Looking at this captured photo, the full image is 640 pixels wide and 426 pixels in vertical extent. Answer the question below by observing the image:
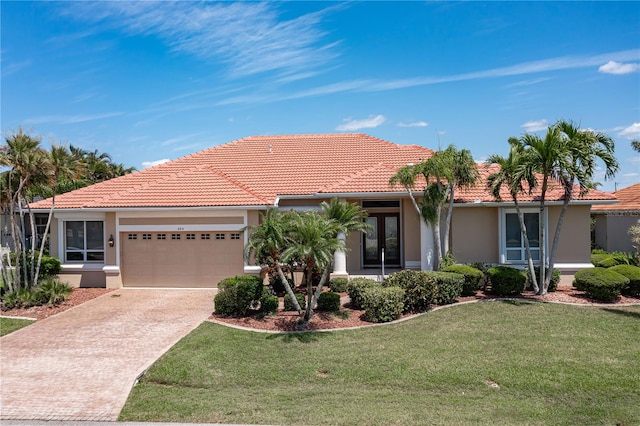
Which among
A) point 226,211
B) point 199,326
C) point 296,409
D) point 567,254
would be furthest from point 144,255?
point 567,254

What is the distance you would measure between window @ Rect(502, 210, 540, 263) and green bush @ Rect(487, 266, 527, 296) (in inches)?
111

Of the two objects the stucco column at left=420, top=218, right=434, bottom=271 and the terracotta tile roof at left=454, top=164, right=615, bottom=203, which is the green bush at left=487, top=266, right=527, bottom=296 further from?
the terracotta tile roof at left=454, top=164, right=615, bottom=203

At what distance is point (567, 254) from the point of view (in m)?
18.0

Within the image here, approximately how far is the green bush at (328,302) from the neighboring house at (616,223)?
66.3 feet

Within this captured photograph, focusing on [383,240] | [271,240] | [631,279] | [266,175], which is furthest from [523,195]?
[266,175]

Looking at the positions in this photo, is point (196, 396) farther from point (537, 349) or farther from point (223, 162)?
point (223, 162)

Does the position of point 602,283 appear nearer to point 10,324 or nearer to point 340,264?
point 340,264

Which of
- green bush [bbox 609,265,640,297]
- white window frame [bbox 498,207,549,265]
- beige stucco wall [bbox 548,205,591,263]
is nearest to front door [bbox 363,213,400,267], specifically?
white window frame [bbox 498,207,549,265]

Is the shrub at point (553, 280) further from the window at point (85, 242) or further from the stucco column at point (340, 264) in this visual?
the window at point (85, 242)

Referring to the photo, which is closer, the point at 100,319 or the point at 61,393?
the point at 61,393

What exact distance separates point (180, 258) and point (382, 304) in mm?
8923

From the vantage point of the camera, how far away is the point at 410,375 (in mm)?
9320

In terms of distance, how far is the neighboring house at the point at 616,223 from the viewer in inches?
1018

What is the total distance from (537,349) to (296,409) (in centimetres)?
604
